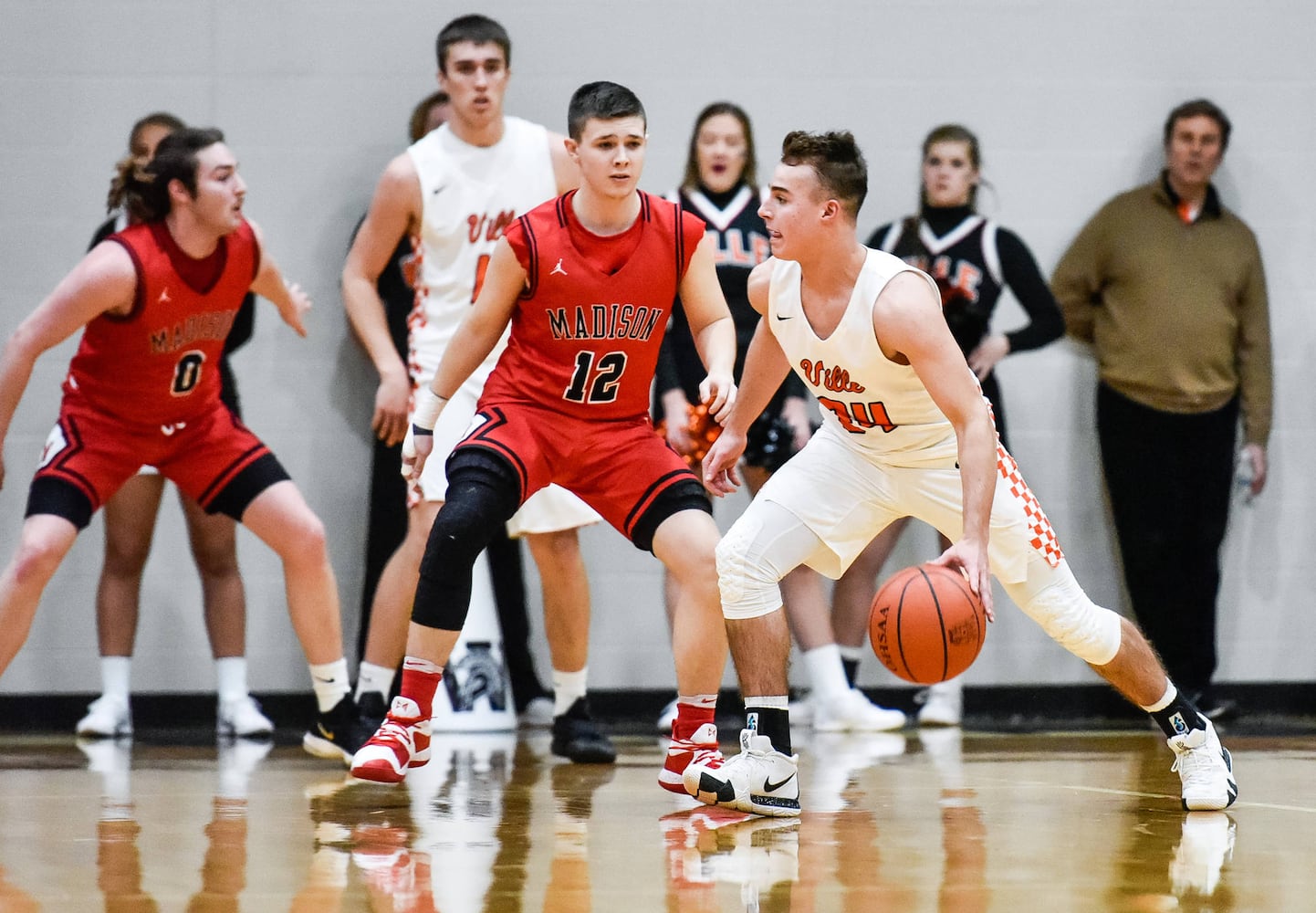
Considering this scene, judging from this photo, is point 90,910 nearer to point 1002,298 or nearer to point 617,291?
point 617,291

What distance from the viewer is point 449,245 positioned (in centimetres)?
556

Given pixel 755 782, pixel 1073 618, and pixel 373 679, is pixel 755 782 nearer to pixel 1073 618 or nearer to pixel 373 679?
pixel 1073 618

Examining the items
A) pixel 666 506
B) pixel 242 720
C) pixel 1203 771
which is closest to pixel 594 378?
pixel 666 506

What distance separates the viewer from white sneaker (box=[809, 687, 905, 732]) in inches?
244

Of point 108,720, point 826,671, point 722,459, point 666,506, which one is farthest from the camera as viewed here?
point 826,671

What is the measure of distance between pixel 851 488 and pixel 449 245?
207 centimetres

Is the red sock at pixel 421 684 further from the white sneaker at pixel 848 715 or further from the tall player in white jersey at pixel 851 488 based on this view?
the white sneaker at pixel 848 715

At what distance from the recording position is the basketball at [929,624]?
3512 mm

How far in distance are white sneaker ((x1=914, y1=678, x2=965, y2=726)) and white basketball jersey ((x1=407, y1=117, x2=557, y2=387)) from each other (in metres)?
2.33

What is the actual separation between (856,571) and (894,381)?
9.31ft

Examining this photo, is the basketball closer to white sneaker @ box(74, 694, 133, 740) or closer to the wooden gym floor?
the wooden gym floor

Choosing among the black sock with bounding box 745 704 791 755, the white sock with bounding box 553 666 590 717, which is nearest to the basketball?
the black sock with bounding box 745 704 791 755

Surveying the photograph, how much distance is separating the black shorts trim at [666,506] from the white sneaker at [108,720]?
2.75m

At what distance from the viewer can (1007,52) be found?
279 inches
